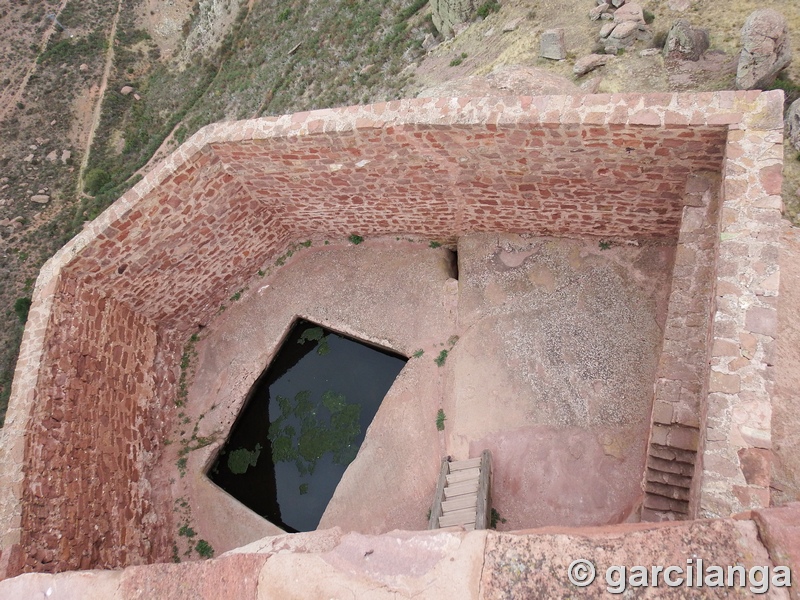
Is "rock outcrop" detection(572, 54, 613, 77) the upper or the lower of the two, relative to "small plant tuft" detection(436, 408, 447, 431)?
upper

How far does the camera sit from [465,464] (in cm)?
616

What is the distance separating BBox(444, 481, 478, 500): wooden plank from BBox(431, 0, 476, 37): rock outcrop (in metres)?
12.4

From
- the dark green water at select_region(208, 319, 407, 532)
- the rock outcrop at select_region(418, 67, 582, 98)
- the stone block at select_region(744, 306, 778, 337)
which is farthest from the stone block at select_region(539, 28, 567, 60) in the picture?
the stone block at select_region(744, 306, 778, 337)

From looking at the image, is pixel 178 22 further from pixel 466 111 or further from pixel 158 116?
pixel 466 111

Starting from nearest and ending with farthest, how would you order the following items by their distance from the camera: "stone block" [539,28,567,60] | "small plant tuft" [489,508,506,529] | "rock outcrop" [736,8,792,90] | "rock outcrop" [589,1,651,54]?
"small plant tuft" [489,508,506,529]
"rock outcrop" [736,8,792,90]
"rock outcrop" [589,1,651,54]
"stone block" [539,28,567,60]

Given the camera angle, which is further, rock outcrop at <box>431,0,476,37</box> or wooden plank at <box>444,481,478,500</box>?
rock outcrop at <box>431,0,476,37</box>

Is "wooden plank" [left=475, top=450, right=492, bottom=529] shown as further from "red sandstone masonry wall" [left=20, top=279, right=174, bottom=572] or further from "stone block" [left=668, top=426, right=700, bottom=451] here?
"red sandstone masonry wall" [left=20, top=279, right=174, bottom=572]

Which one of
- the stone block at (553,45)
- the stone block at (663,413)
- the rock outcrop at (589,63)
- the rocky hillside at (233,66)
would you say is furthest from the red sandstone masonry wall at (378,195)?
the stone block at (553,45)

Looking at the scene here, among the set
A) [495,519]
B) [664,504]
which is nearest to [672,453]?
[664,504]

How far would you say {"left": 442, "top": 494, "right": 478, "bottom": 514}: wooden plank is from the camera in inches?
221

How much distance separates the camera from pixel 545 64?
33.3 ft

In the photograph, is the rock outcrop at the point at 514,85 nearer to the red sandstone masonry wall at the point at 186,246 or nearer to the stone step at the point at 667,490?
the red sandstone masonry wall at the point at 186,246

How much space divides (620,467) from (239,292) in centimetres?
603

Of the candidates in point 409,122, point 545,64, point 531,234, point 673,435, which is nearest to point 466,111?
point 409,122
